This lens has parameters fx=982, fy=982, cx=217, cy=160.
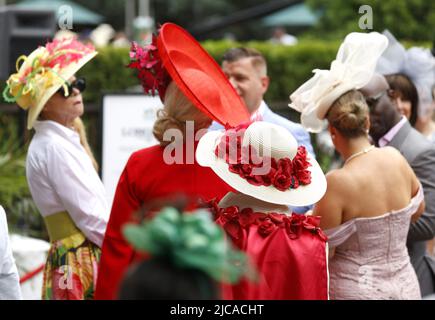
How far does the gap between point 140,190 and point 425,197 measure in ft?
5.34

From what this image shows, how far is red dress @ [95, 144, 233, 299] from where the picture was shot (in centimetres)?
430

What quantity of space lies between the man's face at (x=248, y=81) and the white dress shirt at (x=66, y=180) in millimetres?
1463

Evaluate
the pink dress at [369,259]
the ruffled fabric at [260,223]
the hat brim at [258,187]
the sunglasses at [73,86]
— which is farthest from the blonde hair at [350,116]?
the sunglasses at [73,86]

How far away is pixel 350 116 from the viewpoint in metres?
4.45

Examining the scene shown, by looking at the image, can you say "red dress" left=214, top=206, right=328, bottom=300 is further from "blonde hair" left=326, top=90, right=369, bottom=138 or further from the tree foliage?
the tree foliage

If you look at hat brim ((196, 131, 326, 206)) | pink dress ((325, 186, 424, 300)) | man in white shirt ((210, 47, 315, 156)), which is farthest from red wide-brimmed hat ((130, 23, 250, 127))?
man in white shirt ((210, 47, 315, 156))

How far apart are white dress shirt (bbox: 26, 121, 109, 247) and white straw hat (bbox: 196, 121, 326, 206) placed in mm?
1422

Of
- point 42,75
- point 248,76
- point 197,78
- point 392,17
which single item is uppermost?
point 392,17

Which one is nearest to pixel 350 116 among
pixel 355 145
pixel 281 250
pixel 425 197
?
pixel 355 145

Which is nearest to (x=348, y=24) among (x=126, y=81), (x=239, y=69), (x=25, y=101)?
(x=126, y=81)

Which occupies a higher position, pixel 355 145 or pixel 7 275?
pixel 355 145

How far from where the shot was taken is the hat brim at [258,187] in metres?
3.53

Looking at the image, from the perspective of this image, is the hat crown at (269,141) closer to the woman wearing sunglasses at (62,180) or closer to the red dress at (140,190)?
the red dress at (140,190)

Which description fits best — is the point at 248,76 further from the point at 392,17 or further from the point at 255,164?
the point at 392,17
